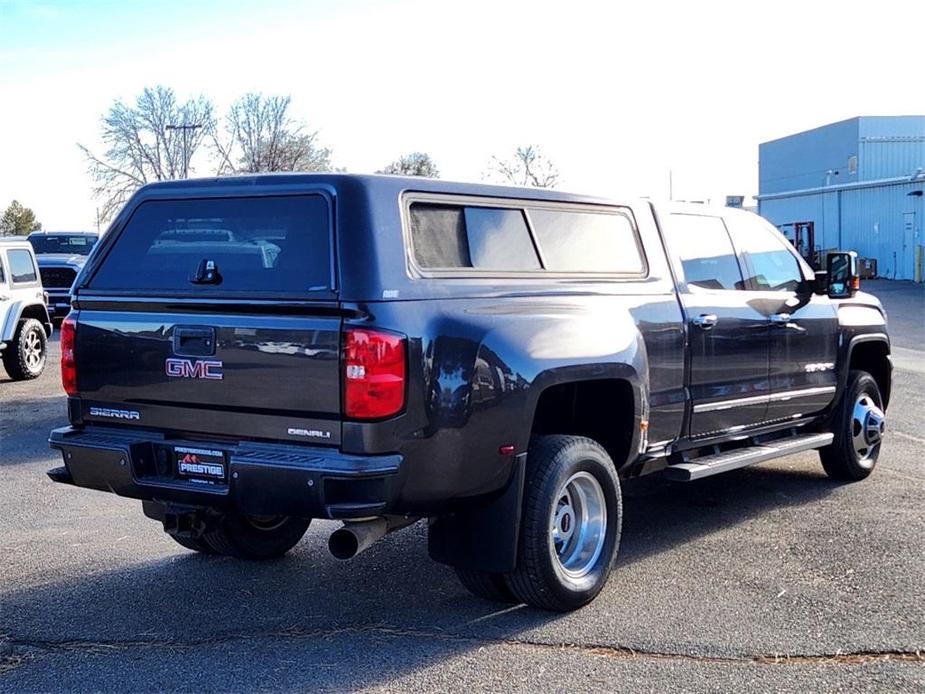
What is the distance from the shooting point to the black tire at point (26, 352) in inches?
571

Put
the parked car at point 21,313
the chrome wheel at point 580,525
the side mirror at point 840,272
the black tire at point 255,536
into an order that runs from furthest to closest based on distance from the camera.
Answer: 1. the parked car at point 21,313
2. the side mirror at point 840,272
3. the black tire at point 255,536
4. the chrome wheel at point 580,525

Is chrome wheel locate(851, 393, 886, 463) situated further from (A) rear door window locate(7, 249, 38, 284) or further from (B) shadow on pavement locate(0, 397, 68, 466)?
(A) rear door window locate(7, 249, 38, 284)

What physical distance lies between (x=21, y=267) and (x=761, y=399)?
36.9 feet

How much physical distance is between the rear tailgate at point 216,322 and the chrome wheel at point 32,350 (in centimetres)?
1029

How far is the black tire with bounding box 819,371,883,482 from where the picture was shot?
25.4 ft

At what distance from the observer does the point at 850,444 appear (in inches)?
→ 306

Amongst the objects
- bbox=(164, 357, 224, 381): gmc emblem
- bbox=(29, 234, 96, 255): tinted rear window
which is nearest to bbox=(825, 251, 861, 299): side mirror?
bbox=(164, 357, 224, 381): gmc emblem

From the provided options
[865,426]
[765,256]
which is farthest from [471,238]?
[865,426]

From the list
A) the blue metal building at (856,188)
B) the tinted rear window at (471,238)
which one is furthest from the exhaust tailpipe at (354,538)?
the blue metal building at (856,188)

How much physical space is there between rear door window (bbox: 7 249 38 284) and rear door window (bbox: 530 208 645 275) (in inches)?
425

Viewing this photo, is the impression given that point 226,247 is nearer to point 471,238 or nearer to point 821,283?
point 471,238

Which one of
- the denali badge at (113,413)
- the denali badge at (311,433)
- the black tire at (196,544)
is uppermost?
the denali badge at (113,413)

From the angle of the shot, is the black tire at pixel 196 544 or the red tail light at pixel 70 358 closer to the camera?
the red tail light at pixel 70 358

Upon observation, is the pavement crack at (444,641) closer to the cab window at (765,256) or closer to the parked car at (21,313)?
the cab window at (765,256)
